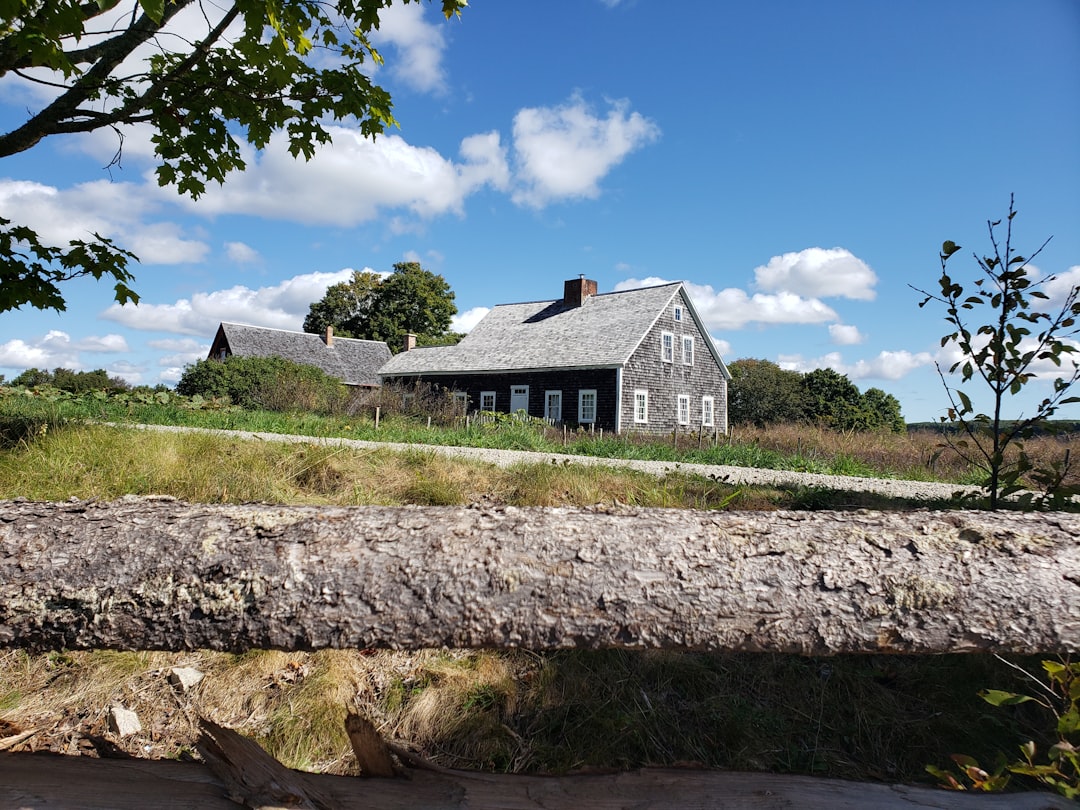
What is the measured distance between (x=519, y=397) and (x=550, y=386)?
1445mm

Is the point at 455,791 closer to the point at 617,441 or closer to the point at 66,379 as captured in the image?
the point at 617,441

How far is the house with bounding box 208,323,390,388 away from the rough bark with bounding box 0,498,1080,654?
32329mm

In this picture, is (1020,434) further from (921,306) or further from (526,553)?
(526,553)

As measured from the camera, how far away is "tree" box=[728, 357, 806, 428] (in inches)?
1113

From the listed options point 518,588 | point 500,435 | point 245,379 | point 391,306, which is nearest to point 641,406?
point 500,435

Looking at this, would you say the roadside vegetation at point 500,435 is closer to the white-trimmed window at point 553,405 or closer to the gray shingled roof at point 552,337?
the white-trimmed window at point 553,405

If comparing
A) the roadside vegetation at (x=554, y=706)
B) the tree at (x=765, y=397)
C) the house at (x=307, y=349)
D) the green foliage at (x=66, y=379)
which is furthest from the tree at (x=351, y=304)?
the roadside vegetation at (x=554, y=706)

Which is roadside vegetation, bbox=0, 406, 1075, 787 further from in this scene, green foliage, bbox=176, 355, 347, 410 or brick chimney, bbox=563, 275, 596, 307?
brick chimney, bbox=563, 275, 596, 307

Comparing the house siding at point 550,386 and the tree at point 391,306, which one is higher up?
the tree at point 391,306

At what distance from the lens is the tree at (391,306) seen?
Answer: 4562 centimetres

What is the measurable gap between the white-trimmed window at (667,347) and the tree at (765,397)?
7041 millimetres

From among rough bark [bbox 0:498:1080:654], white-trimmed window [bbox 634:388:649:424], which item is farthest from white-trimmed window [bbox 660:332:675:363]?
rough bark [bbox 0:498:1080:654]

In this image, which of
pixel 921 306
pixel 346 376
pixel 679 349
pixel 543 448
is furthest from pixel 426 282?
pixel 921 306

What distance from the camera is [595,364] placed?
21203mm
